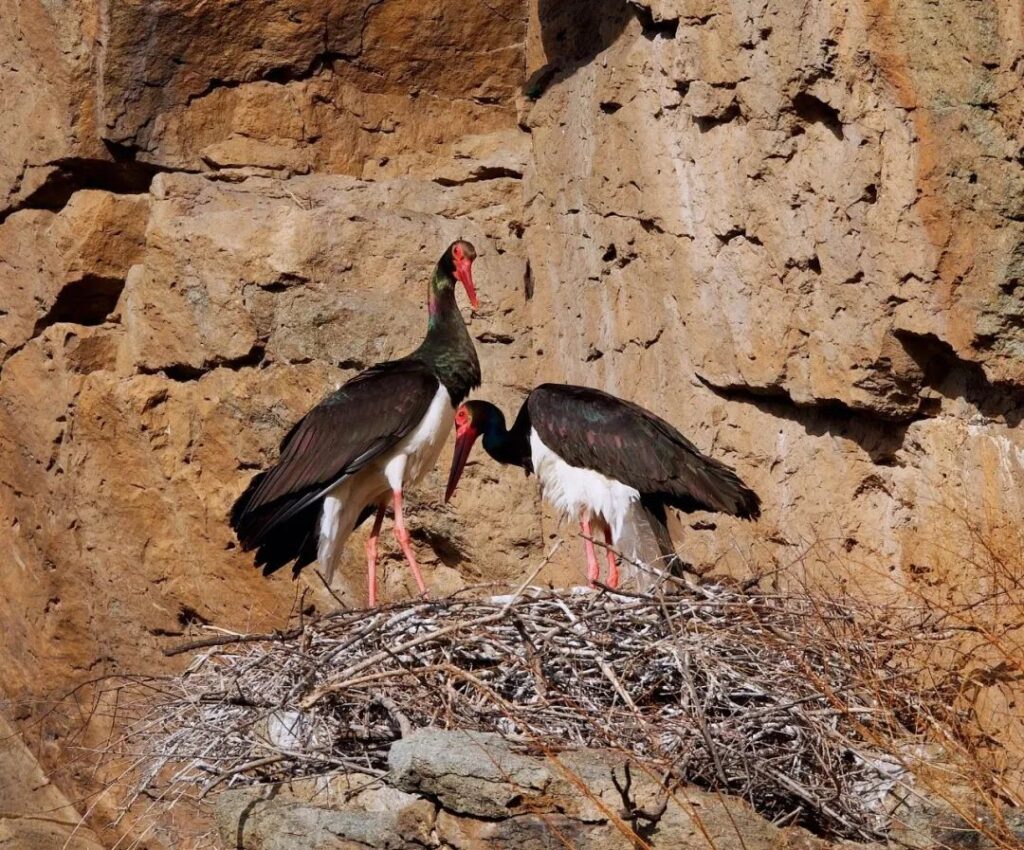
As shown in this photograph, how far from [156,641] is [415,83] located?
2.50m

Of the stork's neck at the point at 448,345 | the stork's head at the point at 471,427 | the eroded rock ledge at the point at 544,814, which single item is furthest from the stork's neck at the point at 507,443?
the eroded rock ledge at the point at 544,814

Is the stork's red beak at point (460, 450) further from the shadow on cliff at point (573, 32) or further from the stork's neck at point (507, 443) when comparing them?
the shadow on cliff at point (573, 32)

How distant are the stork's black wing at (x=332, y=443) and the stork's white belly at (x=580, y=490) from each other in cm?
45

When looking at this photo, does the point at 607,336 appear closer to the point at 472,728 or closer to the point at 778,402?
the point at 778,402

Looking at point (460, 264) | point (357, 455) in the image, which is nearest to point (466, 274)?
point (460, 264)

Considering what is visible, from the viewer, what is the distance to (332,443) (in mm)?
7141

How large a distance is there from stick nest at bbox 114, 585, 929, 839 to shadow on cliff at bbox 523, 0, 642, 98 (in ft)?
8.78

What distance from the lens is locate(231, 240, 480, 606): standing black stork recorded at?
23.2ft

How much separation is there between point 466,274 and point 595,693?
2.36m

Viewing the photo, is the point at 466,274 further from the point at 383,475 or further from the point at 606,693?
the point at 606,693

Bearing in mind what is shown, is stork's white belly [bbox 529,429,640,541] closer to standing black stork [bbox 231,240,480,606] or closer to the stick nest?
standing black stork [bbox 231,240,480,606]

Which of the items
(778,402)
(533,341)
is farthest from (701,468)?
(533,341)

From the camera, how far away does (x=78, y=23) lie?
8352 mm

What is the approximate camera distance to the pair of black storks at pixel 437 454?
22.8 feet
